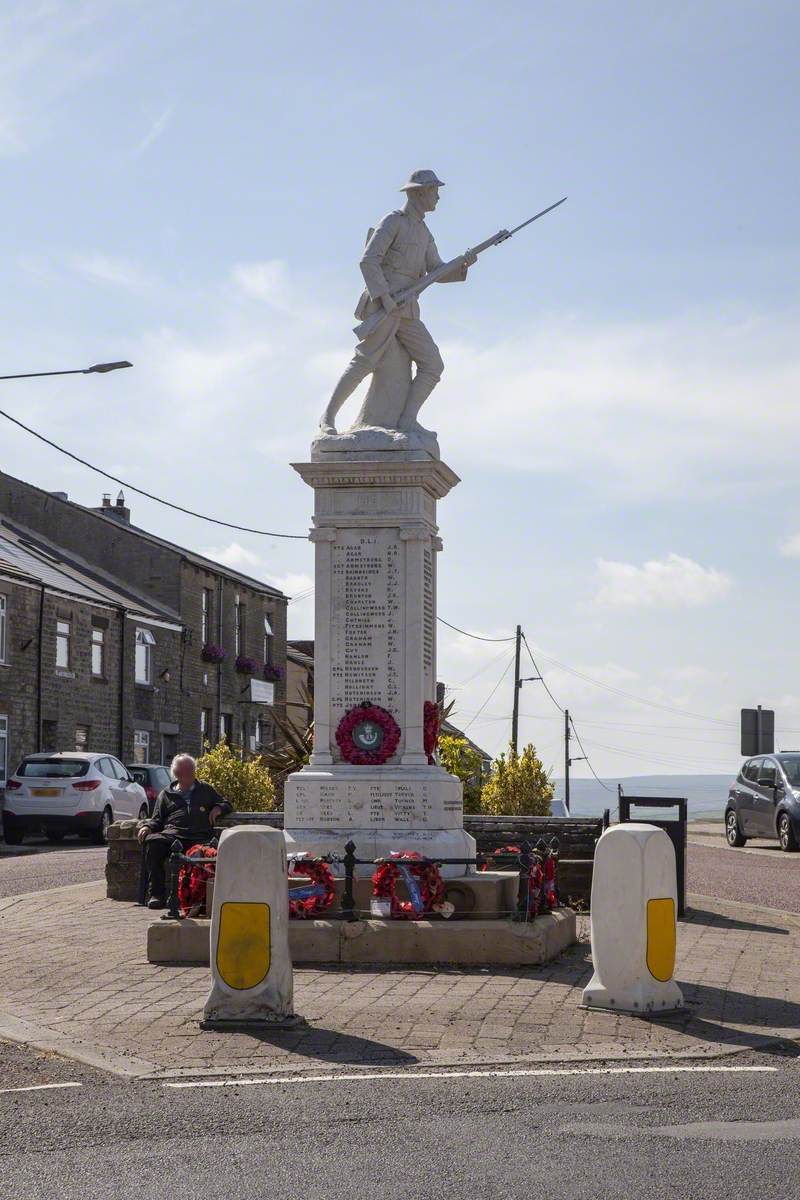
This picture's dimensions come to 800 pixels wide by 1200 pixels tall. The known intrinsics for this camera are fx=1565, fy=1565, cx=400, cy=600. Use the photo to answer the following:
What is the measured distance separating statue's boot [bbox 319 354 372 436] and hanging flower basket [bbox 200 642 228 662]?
34660 millimetres

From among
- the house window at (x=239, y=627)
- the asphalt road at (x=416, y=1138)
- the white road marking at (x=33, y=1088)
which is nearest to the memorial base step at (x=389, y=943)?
the asphalt road at (x=416, y=1138)

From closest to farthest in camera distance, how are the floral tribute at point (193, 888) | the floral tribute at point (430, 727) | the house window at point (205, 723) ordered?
1. the floral tribute at point (193, 888)
2. the floral tribute at point (430, 727)
3. the house window at point (205, 723)

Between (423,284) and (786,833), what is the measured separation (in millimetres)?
15518

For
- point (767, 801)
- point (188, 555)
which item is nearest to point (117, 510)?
point (188, 555)

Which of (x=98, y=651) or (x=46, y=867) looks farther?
(x=98, y=651)

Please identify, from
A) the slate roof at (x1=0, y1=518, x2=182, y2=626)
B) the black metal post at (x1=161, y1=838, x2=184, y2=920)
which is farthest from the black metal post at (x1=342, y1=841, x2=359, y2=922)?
the slate roof at (x1=0, y1=518, x2=182, y2=626)

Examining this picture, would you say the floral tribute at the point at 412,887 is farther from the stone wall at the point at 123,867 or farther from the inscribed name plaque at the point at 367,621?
the stone wall at the point at 123,867

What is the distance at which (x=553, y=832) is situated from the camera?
600 inches

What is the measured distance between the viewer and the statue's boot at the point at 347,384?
1411 centimetres

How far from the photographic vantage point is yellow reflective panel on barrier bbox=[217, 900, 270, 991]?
8438 mm

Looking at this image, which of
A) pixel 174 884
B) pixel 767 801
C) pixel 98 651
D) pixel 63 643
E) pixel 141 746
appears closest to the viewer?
pixel 174 884

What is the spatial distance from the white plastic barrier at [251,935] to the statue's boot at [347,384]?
6.19 metres

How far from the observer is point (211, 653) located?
1906 inches

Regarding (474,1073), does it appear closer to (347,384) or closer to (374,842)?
(374,842)
